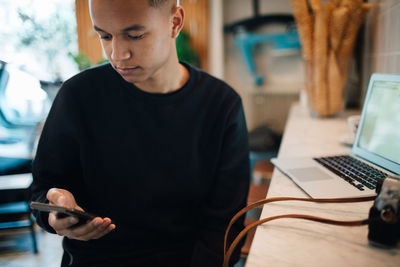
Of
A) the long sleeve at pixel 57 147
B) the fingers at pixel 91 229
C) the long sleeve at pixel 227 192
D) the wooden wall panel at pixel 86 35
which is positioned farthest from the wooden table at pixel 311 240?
the wooden wall panel at pixel 86 35

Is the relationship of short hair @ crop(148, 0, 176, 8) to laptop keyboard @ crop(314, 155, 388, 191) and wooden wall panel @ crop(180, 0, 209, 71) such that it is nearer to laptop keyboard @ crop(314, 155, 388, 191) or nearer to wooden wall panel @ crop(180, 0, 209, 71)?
laptop keyboard @ crop(314, 155, 388, 191)

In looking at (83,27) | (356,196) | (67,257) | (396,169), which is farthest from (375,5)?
(83,27)

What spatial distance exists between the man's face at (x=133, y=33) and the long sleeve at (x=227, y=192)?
29cm

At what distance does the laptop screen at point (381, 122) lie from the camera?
0.70 meters

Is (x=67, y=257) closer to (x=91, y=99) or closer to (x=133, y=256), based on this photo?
(x=133, y=256)

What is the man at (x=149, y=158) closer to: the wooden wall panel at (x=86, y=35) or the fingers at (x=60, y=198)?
the fingers at (x=60, y=198)

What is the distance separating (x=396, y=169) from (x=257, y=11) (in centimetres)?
262

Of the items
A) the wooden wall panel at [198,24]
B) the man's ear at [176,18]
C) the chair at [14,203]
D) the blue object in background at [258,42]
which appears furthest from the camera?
the wooden wall panel at [198,24]

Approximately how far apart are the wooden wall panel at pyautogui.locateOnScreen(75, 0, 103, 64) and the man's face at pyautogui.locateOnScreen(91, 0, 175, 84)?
267 cm

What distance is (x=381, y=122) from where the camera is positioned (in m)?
0.77

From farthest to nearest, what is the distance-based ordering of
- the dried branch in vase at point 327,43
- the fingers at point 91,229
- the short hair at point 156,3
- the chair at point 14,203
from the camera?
1. the chair at point 14,203
2. the dried branch in vase at point 327,43
3. the short hair at point 156,3
4. the fingers at point 91,229

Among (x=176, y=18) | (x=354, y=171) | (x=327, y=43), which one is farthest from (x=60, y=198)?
(x=327, y=43)

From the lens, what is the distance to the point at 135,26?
0.70 meters

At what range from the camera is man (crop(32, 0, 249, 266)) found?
805 millimetres
